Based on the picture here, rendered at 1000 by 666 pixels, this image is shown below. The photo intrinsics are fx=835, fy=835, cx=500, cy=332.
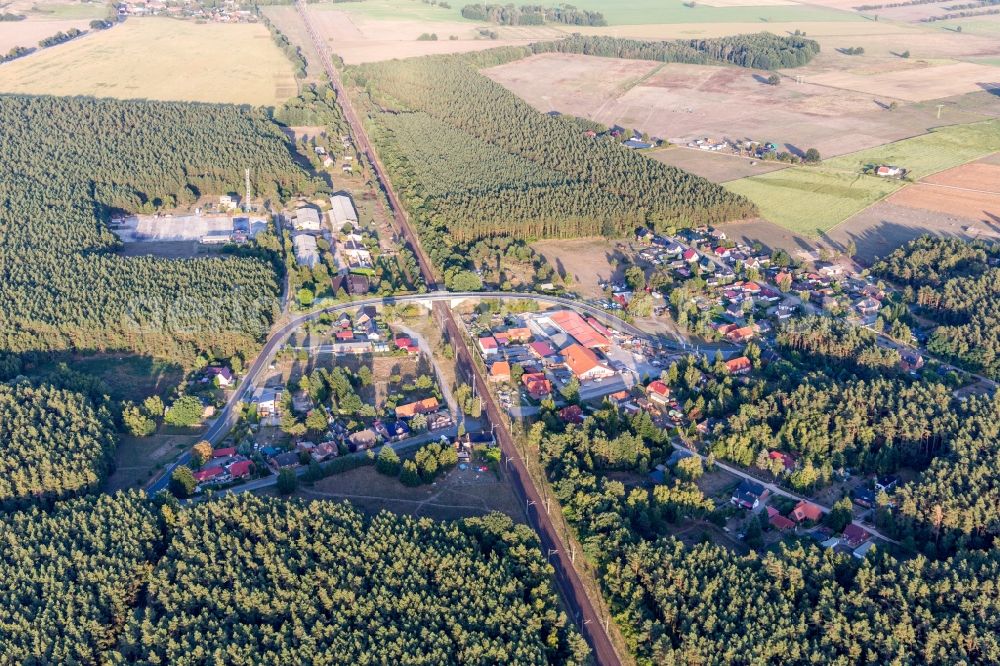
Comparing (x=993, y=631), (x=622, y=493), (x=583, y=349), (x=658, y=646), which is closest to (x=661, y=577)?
(x=658, y=646)

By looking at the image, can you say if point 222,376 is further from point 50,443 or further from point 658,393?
point 658,393

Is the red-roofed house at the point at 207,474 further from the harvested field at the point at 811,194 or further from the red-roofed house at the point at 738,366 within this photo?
the harvested field at the point at 811,194

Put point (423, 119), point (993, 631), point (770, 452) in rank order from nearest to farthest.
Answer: point (993, 631), point (770, 452), point (423, 119)

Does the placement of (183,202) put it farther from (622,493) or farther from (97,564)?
(622,493)

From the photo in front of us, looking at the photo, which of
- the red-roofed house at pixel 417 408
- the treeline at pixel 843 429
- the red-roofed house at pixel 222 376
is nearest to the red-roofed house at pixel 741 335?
the treeline at pixel 843 429

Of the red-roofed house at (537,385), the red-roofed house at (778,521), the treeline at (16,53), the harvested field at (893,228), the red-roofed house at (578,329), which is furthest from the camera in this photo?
the treeline at (16,53)

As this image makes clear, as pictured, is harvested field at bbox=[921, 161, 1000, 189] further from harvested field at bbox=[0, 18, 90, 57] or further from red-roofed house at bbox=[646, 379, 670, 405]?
harvested field at bbox=[0, 18, 90, 57]

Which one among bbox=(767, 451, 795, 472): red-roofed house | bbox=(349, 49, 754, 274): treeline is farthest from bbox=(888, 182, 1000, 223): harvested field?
bbox=(767, 451, 795, 472): red-roofed house
